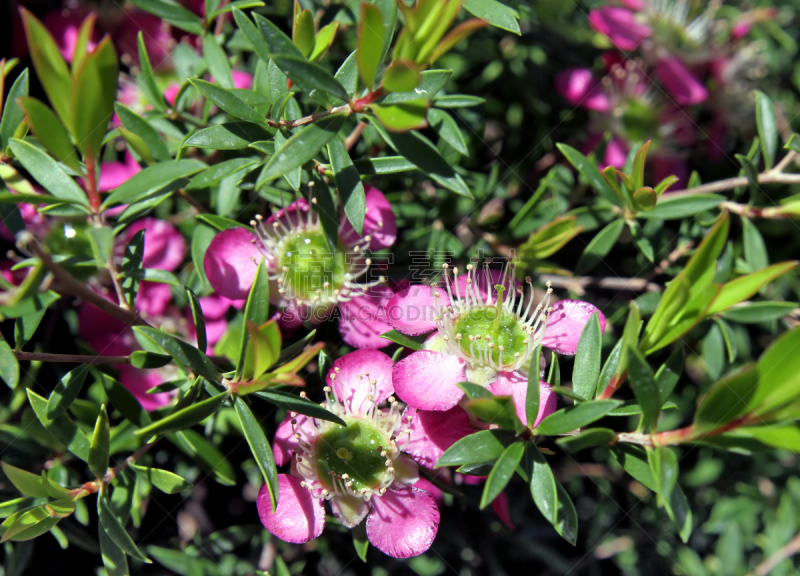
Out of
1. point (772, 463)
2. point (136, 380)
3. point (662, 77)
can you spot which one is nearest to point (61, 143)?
point (136, 380)

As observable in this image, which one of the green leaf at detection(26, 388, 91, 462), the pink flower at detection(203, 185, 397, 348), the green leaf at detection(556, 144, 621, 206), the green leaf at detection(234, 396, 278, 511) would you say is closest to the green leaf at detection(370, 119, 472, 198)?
the pink flower at detection(203, 185, 397, 348)

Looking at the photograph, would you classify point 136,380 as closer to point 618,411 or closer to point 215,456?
point 215,456

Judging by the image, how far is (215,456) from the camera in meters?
1.01

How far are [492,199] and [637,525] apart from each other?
2.98 feet

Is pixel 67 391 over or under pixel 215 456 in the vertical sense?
over

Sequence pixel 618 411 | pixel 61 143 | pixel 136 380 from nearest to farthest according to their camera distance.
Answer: pixel 61 143 → pixel 618 411 → pixel 136 380

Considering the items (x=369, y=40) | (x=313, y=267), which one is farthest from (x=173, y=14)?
(x=369, y=40)

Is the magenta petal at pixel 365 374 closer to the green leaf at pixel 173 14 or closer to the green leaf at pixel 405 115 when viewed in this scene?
the green leaf at pixel 405 115

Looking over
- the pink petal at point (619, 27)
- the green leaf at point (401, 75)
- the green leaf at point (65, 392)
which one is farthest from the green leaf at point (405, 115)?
the pink petal at point (619, 27)

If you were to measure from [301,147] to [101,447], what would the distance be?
0.52 m

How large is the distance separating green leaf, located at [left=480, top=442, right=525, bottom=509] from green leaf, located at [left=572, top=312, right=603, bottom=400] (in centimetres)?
14

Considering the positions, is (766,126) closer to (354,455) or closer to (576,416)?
(576,416)

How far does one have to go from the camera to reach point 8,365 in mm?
774

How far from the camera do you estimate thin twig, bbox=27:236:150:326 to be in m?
0.56
